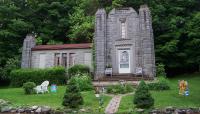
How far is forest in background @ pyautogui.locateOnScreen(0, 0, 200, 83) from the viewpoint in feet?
125

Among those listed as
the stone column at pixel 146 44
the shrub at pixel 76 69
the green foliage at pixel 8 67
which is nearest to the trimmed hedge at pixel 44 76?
the shrub at pixel 76 69

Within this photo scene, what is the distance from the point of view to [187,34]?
38.3 meters

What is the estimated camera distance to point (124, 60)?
108ft

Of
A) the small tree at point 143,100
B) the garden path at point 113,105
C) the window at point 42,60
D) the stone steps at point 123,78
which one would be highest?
the window at point 42,60

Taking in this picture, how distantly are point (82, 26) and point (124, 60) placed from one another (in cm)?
970

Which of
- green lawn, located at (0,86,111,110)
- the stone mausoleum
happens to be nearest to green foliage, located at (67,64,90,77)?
the stone mausoleum

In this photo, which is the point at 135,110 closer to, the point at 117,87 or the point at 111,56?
the point at 117,87

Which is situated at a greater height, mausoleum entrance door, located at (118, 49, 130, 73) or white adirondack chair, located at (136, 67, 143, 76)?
mausoleum entrance door, located at (118, 49, 130, 73)

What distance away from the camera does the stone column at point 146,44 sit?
31.6m

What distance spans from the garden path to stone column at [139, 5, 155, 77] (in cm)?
1038

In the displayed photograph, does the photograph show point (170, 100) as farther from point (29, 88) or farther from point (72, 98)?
point (29, 88)

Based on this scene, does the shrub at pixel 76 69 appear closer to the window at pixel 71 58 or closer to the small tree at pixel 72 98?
the window at pixel 71 58

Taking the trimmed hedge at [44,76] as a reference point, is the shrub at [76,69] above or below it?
above

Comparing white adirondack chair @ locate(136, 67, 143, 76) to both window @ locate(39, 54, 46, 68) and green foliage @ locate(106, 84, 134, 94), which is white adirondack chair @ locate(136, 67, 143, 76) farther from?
window @ locate(39, 54, 46, 68)
